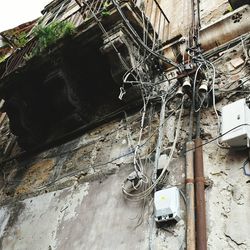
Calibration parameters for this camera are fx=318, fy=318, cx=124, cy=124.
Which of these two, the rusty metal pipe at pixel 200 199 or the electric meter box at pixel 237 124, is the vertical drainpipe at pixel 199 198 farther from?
the electric meter box at pixel 237 124

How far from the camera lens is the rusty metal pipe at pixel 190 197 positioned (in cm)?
242

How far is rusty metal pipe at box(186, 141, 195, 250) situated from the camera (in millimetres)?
2418

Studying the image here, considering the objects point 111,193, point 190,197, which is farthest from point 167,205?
point 111,193

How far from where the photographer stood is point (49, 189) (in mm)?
4078

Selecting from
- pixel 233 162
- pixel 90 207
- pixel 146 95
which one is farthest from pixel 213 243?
pixel 146 95

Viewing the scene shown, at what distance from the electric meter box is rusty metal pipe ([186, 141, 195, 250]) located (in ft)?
1.34

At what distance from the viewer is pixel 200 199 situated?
2.59 metres

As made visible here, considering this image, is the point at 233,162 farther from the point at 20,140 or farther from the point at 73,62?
the point at 20,140

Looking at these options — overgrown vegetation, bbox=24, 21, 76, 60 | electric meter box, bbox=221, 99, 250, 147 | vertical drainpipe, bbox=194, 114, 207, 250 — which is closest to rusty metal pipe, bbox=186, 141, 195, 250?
vertical drainpipe, bbox=194, 114, 207, 250

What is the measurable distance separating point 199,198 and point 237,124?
0.68 meters

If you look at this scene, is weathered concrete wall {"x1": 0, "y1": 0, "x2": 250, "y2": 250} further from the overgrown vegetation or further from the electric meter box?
the overgrown vegetation

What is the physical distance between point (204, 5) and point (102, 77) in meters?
2.02

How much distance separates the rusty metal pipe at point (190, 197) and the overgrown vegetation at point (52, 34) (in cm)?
239

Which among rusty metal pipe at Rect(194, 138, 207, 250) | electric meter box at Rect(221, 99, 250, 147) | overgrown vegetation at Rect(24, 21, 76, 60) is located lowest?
rusty metal pipe at Rect(194, 138, 207, 250)
